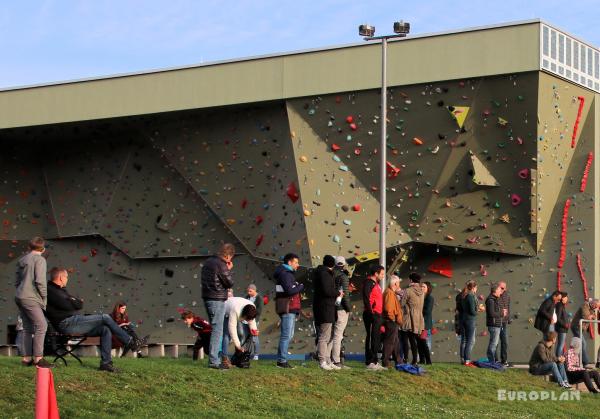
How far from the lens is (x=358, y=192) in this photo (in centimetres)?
2852

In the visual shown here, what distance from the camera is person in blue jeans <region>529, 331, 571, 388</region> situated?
842 inches

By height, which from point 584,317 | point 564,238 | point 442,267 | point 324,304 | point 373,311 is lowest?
point 584,317

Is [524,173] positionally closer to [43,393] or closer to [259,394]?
[259,394]

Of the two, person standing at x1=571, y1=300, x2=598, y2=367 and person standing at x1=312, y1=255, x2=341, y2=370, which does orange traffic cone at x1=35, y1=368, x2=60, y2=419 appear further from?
person standing at x1=571, y1=300, x2=598, y2=367

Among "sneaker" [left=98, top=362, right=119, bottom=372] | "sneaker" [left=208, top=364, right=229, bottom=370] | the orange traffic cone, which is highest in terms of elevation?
the orange traffic cone

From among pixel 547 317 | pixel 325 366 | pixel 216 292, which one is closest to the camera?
pixel 216 292

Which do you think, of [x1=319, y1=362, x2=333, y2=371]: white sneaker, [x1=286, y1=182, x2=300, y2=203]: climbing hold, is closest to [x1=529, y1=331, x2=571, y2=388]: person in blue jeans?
[x1=319, y1=362, x2=333, y2=371]: white sneaker

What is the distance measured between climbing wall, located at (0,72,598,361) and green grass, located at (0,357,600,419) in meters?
8.02

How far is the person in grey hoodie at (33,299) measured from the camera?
1406 cm

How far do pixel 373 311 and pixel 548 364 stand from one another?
4.68 meters

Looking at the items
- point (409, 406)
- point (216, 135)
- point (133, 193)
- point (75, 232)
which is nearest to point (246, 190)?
point (216, 135)

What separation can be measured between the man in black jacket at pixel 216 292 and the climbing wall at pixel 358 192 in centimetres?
1223

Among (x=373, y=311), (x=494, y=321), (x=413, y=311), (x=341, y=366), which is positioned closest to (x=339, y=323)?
(x=373, y=311)

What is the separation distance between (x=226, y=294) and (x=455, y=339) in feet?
44.0
